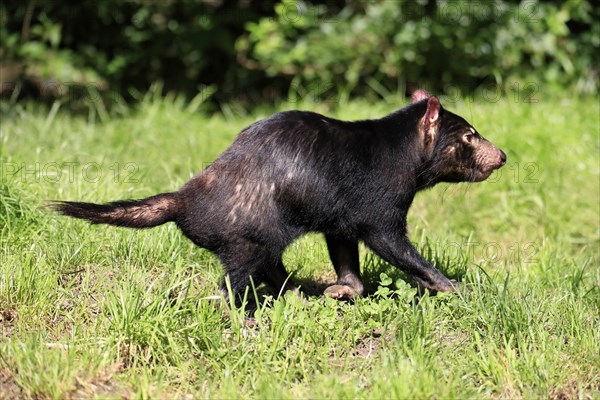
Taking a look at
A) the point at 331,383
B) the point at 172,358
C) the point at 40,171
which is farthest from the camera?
the point at 40,171

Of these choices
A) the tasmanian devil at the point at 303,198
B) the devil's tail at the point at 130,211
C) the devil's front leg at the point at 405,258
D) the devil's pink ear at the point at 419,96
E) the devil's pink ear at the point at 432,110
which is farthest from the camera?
the devil's pink ear at the point at 419,96

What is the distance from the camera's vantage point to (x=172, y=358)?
3.61 metres

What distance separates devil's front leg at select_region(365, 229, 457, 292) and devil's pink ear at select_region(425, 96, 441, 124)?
2.12ft

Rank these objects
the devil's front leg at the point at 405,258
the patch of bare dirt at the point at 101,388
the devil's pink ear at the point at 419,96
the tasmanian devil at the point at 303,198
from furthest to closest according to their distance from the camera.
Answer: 1. the devil's pink ear at the point at 419,96
2. the devil's front leg at the point at 405,258
3. the tasmanian devil at the point at 303,198
4. the patch of bare dirt at the point at 101,388

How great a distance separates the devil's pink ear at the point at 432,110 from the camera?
426cm

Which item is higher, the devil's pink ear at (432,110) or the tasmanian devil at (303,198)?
the devil's pink ear at (432,110)

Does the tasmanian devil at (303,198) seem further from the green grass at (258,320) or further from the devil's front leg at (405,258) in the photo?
the green grass at (258,320)

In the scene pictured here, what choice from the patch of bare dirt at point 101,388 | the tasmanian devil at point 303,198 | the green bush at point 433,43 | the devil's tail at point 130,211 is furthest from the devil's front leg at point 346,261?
the green bush at point 433,43

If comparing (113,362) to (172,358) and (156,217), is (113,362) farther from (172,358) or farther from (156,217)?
(156,217)

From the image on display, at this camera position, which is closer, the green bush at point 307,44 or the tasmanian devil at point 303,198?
the tasmanian devil at point 303,198

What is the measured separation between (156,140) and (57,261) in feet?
9.17

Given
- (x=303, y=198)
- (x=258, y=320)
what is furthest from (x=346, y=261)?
(x=258, y=320)

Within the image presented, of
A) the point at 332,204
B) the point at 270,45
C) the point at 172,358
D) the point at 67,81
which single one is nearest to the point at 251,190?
the point at 332,204

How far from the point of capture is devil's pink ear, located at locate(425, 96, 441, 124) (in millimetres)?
4262
